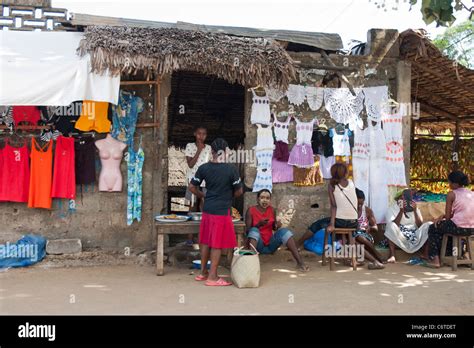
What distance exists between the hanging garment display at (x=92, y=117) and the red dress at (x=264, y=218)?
255 cm

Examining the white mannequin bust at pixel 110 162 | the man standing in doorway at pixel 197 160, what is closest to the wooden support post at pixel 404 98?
the man standing in doorway at pixel 197 160

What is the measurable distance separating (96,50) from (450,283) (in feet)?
Answer: 18.0

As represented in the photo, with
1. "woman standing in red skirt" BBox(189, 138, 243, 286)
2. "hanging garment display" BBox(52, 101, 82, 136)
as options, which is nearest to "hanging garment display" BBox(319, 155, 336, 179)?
"woman standing in red skirt" BBox(189, 138, 243, 286)

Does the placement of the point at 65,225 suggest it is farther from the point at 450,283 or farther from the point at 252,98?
the point at 450,283

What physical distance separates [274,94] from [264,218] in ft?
7.00

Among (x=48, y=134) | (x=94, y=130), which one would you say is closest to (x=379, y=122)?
(x=94, y=130)

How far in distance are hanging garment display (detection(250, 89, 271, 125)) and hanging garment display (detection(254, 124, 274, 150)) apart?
0.33ft

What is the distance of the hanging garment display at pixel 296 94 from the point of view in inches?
305

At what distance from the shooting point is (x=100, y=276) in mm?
6250

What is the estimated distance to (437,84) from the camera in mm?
9664

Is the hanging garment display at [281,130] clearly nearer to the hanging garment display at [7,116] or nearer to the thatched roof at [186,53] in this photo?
the thatched roof at [186,53]

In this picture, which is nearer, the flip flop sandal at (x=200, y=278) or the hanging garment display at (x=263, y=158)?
the flip flop sandal at (x=200, y=278)

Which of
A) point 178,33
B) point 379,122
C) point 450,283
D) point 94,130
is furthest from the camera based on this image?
point 379,122
